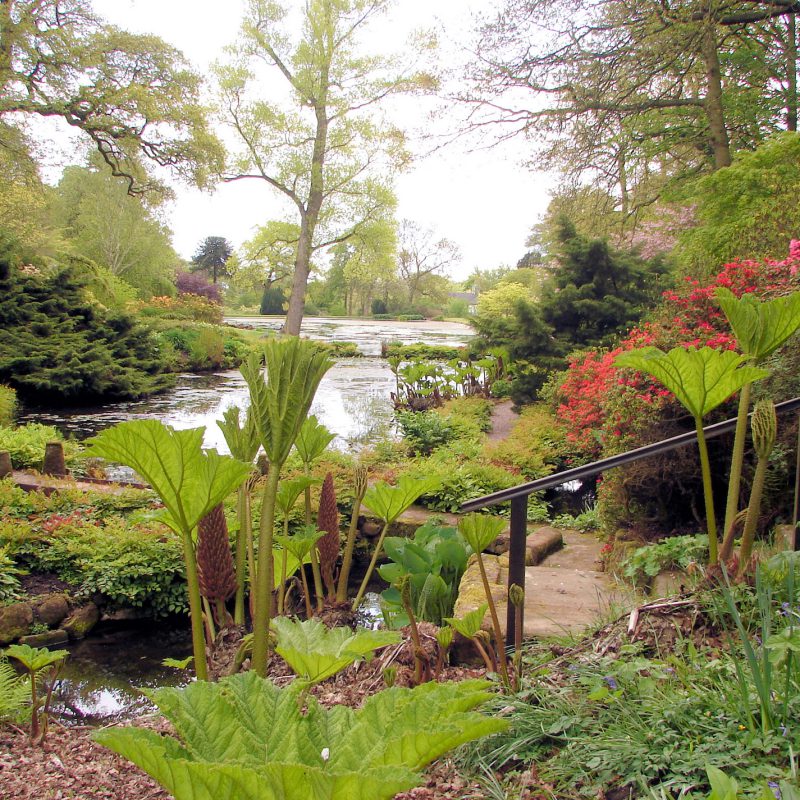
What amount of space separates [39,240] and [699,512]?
786 inches

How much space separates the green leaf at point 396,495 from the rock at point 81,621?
210cm

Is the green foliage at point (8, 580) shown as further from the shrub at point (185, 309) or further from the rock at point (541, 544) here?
the shrub at point (185, 309)

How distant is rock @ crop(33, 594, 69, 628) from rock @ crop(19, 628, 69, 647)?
6 centimetres

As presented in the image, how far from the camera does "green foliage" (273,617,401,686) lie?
1051mm

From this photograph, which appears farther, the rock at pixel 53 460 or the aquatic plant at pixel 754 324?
the rock at pixel 53 460

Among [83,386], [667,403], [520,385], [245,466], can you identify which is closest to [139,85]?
[83,386]

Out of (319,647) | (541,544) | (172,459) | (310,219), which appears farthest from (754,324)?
(310,219)

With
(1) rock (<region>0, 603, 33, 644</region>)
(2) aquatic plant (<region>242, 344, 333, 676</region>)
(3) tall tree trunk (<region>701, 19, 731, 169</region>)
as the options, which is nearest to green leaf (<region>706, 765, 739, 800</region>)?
(2) aquatic plant (<region>242, 344, 333, 676</region>)

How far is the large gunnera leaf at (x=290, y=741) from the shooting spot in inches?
25.9

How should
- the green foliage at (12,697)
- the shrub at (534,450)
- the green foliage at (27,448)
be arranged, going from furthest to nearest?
the shrub at (534,450) < the green foliage at (27,448) < the green foliage at (12,697)

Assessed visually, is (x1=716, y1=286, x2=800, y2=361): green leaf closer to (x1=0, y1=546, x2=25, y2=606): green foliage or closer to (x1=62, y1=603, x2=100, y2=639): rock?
(x1=62, y1=603, x2=100, y2=639): rock

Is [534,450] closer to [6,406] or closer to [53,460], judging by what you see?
[53,460]

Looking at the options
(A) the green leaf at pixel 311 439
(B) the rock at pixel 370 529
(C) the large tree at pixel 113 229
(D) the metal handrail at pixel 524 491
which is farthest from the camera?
(C) the large tree at pixel 113 229

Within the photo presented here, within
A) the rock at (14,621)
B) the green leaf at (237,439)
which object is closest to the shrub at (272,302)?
the rock at (14,621)
